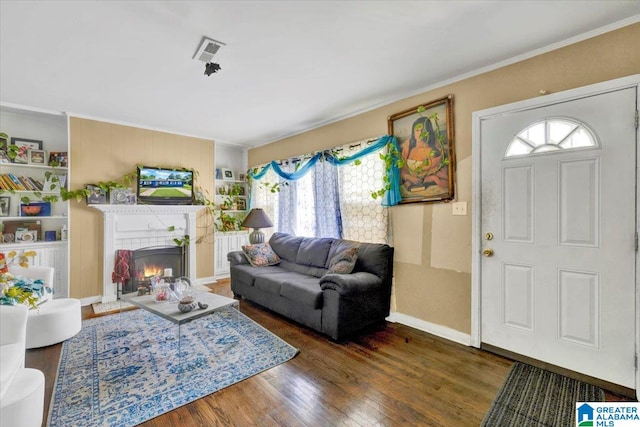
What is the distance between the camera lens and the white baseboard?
9.07 ft

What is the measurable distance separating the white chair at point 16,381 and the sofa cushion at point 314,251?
8.67 ft

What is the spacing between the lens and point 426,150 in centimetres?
306

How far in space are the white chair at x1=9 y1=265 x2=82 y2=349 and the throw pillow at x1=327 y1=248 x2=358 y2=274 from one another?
265 cm

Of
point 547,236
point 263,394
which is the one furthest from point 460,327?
point 263,394

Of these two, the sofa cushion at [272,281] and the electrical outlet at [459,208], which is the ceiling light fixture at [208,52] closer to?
the sofa cushion at [272,281]

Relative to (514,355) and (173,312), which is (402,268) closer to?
(514,355)

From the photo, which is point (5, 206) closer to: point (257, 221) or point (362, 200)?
point (257, 221)

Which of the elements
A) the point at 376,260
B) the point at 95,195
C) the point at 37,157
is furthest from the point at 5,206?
the point at 376,260

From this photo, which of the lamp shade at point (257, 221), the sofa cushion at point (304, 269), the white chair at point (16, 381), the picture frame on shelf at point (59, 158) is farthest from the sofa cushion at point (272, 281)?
the picture frame on shelf at point (59, 158)

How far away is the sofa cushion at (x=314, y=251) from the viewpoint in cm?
375

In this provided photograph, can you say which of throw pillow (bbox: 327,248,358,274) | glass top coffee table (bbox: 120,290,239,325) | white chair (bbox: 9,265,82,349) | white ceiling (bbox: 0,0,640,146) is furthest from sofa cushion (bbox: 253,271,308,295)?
white ceiling (bbox: 0,0,640,146)

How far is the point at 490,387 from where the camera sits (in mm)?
2088

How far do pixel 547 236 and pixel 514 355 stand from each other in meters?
1.05

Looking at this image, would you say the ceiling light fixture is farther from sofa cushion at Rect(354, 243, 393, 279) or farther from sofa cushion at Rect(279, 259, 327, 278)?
sofa cushion at Rect(279, 259, 327, 278)
